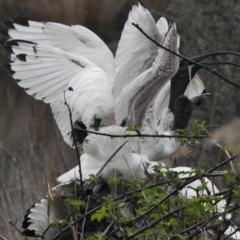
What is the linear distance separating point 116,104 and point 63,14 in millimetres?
2743

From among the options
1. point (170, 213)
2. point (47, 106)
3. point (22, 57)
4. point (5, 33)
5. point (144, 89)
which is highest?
point (5, 33)

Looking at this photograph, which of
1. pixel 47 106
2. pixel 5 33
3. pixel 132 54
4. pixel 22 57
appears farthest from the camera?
pixel 47 106

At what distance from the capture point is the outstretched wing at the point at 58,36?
17.1 ft

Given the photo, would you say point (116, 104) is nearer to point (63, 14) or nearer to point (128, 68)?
point (128, 68)

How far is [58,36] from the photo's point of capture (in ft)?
17.4

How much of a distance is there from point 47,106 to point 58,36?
2187 millimetres

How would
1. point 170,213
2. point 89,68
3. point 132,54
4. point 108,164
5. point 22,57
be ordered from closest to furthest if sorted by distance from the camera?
point 170,213
point 108,164
point 132,54
point 89,68
point 22,57

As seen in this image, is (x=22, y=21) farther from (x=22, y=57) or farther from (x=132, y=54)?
(x=132, y=54)

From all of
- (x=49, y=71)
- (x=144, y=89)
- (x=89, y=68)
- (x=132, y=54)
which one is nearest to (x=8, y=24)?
(x=49, y=71)

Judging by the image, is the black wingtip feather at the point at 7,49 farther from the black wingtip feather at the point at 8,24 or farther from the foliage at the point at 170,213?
the foliage at the point at 170,213

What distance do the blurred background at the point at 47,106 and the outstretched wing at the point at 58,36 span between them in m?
1.21

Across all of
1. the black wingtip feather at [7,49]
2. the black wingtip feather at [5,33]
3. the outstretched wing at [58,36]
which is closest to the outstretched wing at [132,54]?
the outstretched wing at [58,36]

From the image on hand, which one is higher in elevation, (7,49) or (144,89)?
(7,49)

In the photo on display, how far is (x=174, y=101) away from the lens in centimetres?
476
